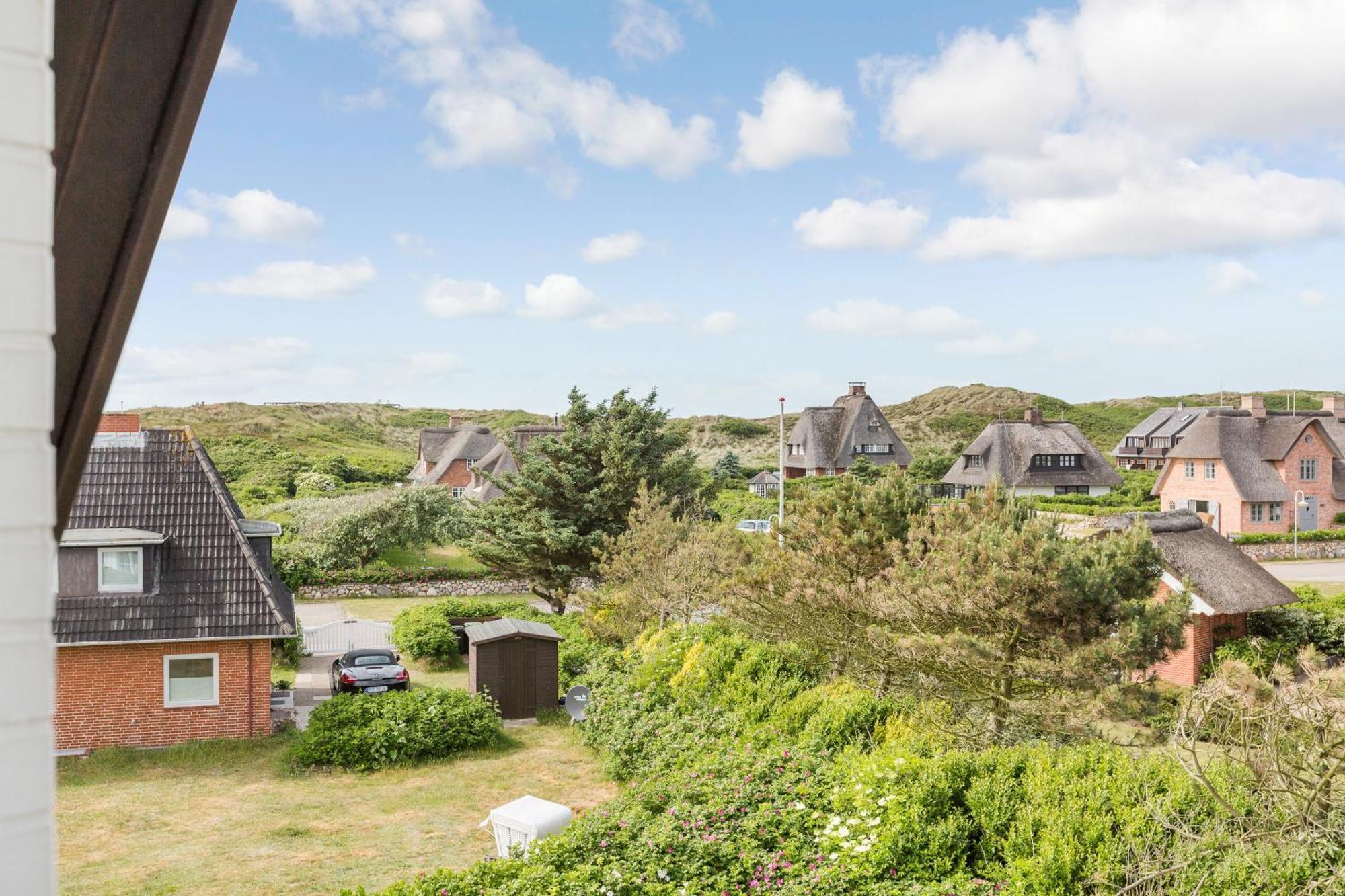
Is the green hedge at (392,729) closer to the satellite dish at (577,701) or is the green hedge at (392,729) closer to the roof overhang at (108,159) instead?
the satellite dish at (577,701)

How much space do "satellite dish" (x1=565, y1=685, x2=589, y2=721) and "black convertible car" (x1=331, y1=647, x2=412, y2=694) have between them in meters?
3.52

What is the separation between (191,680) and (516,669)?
5.31 metres

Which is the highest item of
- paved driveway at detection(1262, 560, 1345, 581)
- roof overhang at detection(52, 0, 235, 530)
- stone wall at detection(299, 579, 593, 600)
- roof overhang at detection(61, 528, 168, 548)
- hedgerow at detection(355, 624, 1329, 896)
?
roof overhang at detection(52, 0, 235, 530)

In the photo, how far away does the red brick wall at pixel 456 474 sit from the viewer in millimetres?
57062

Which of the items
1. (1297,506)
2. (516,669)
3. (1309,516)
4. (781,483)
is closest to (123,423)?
(516,669)

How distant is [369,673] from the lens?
1845cm

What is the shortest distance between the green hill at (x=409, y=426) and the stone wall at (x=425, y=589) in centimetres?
1878

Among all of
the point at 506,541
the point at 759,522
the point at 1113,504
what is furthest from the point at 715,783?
the point at 1113,504

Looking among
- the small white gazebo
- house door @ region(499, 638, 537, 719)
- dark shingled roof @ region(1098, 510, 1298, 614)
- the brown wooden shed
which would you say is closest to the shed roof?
the brown wooden shed

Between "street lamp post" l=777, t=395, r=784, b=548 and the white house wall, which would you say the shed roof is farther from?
the white house wall

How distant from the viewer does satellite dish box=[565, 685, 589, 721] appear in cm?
1686

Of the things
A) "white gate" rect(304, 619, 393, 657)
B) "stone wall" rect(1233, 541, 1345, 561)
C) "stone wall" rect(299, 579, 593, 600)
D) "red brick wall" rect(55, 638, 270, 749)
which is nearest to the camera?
"red brick wall" rect(55, 638, 270, 749)

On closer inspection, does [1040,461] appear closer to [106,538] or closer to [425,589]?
[425,589]

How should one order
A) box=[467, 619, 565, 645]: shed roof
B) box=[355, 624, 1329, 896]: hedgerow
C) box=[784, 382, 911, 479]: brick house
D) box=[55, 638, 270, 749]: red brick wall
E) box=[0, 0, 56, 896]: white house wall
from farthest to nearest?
box=[784, 382, 911, 479]: brick house < box=[467, 619, 565, 645]: shed roof < box=[55, 638, 270, 749]: red brick wall < box=[355, 624, 1329, 896]: hedgerow < box=[0, 0, 56, 896]: white house wall
